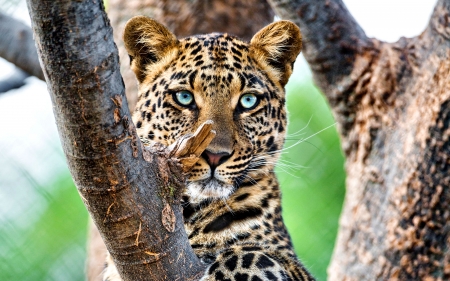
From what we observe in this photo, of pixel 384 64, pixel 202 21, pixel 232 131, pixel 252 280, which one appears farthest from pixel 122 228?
pixel 202 21

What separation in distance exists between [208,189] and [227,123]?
0.51m

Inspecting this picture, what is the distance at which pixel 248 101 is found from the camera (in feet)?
16.4

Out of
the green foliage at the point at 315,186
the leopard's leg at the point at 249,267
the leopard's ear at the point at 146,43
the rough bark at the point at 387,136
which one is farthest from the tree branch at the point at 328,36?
the green foliage at the point at 315,186

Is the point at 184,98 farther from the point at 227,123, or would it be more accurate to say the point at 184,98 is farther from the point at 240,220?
the point at 240,220

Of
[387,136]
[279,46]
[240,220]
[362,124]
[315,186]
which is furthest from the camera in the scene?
[315,186]

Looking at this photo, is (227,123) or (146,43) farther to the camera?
(146,43)

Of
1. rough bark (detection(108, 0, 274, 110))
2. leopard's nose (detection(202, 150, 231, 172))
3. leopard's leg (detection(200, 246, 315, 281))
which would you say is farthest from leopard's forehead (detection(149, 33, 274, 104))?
rough bark (detection(108, 0, 274, 110))

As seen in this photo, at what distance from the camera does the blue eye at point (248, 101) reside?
16.3 ft

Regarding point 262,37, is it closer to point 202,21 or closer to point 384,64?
point 384,64

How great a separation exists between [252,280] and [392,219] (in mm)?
1156

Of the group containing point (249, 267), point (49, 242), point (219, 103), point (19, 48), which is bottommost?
point (49, 242)

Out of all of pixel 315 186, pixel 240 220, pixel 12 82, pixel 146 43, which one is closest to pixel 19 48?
pixel 12 82

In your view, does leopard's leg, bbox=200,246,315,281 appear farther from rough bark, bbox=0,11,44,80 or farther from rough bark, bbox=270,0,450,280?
rough bark, bbox=0,11,44,80

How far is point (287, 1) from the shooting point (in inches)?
208
